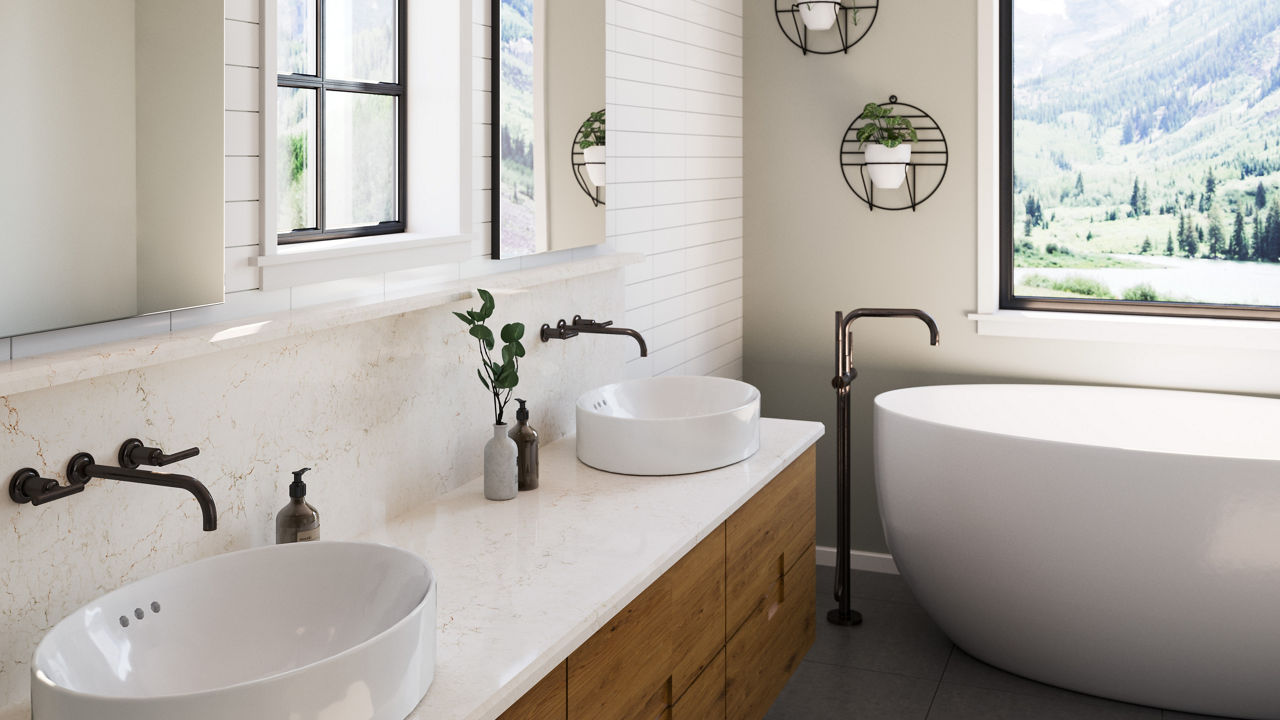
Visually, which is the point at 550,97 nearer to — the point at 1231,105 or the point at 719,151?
the point at 719,151

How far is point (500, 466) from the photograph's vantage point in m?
2.33

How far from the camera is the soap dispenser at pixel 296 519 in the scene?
186 centimetres

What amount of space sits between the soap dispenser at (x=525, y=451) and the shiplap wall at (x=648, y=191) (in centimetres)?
34

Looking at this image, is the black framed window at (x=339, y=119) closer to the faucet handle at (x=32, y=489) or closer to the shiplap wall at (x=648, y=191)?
the shiplap wall at (x=648, y=191)

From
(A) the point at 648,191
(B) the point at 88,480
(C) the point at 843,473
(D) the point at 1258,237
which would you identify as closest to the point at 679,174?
(A) the point at 648,191

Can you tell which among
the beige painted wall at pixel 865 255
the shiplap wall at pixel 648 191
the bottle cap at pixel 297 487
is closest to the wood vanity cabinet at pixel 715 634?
the bottle cap at pixel 297 487

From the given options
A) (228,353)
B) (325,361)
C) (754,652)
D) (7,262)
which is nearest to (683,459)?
(754,652)

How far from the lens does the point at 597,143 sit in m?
2.96

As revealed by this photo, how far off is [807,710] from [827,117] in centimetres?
204

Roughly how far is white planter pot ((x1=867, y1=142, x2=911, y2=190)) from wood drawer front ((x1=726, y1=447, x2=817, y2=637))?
119cm

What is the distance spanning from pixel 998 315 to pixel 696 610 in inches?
81.9

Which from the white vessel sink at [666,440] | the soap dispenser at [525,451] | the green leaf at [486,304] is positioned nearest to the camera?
the green leaf at [486,304]

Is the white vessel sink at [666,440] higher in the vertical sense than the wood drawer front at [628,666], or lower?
higher

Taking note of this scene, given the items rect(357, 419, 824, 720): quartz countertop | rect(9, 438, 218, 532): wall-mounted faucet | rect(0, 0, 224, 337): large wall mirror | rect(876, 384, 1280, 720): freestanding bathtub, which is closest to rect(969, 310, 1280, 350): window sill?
rect(876, 384, 1280, 720): freestanding bathtub
